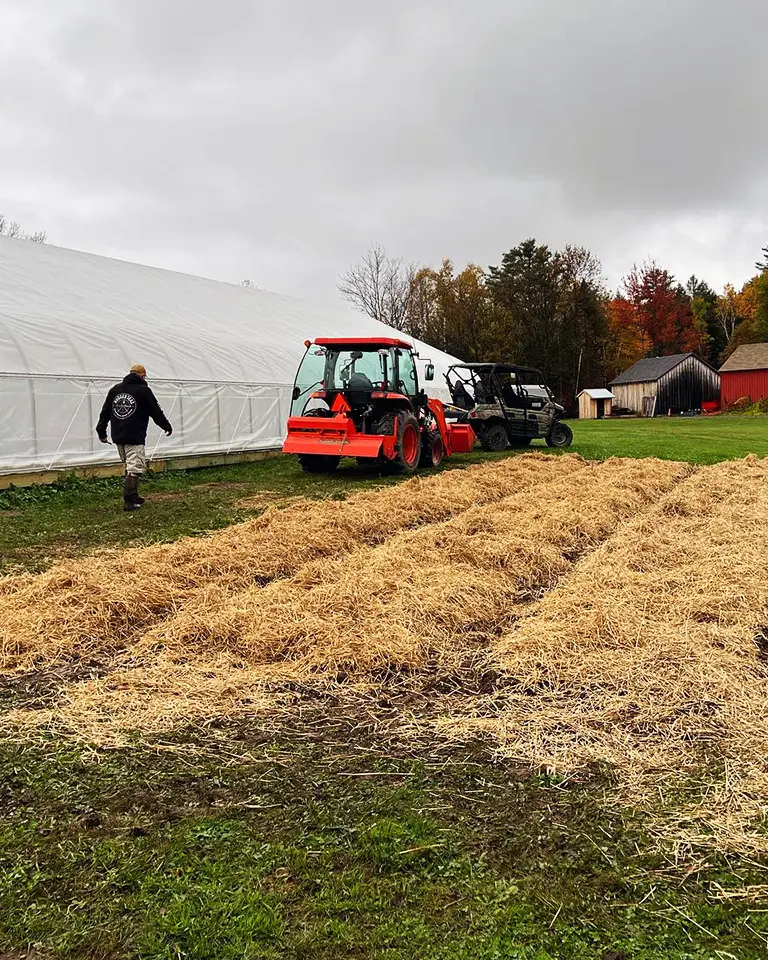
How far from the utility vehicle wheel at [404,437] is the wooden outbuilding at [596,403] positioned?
125ft

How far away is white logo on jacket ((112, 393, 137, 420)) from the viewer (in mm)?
9023

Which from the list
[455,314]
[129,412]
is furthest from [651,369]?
[129,412]

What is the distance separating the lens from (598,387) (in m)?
53.8

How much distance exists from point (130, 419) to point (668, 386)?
44.4m

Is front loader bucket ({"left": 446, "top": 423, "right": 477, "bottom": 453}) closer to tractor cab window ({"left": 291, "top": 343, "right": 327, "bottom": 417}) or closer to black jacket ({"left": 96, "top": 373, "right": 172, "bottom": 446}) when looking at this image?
tractor cab window ({"left": 291, "top": 343, "right": 327, "bottom": 417})

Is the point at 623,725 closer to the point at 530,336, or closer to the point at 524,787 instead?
the point at 524,787

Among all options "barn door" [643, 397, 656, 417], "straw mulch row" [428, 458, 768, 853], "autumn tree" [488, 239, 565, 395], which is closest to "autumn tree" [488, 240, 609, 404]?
"autumn tree" [488, 239, 565, 395]

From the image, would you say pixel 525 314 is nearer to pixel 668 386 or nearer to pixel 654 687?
pixel 668 386

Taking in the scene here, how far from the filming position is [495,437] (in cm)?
1767

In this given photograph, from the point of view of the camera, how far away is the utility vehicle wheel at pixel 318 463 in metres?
13.1

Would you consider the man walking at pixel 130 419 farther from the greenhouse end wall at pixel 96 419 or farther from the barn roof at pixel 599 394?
the barn roof at pixel 599 394

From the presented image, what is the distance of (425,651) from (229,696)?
1100 mm

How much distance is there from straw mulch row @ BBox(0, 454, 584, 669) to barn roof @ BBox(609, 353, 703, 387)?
42.1m

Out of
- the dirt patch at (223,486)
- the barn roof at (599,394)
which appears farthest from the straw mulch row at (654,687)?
the barn roof at (599,394)
